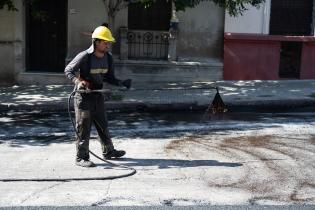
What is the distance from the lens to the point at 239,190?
→ 640 cm

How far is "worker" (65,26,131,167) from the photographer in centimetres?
723

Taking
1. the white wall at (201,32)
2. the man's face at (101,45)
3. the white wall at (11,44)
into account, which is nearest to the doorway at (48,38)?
the white wall at (11,44)

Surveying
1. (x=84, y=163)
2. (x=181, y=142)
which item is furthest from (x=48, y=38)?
(x=84, y=163)

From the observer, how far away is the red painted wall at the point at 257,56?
15219mm

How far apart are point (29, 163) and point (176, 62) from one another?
321 inches

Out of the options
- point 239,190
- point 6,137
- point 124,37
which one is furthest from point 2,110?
point 239,190

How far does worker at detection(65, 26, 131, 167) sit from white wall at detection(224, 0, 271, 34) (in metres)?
8.28

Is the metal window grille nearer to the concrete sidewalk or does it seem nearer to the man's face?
the concrete sidewalk

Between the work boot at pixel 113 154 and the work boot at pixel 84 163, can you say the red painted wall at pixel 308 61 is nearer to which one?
the work boot at pixel 113 154

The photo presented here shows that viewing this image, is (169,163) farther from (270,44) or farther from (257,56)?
(270,44)

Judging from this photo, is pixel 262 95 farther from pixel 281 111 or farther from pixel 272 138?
pixel 272 138

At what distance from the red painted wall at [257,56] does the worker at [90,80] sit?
26.9 feet

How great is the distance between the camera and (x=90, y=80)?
740 centimetres

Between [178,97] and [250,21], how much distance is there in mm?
3671
